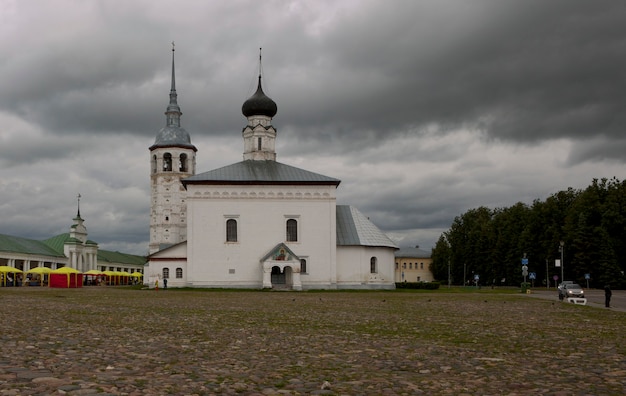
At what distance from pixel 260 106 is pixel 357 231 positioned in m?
16.1

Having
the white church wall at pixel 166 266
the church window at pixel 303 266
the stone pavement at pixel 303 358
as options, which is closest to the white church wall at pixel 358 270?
the church window at pixel 303 266

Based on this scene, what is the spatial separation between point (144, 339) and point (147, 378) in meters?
4.41

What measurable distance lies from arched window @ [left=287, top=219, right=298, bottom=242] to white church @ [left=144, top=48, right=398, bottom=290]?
0.09 metres

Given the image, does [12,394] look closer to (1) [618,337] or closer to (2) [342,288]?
(1) [618,337]

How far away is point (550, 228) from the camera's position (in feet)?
252

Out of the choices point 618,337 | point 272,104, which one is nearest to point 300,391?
point 618,337

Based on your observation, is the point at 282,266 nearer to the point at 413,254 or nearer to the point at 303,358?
the point at 303,358

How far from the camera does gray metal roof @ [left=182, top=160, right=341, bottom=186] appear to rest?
5528cm

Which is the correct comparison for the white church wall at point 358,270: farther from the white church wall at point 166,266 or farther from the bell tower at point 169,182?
the bell tower at point 169,182

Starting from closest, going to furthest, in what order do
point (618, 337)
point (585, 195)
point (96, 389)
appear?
point (96, 389) < point (618, 337) < point (585, 195)

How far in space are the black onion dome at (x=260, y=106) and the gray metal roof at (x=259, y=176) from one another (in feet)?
22.9

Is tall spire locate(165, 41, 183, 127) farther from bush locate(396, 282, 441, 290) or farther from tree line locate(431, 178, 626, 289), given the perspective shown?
tree line locate(431, 178, 626, 289)

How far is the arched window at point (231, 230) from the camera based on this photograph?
55.4 meters

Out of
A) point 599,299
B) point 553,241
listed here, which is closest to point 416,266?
point 553,241
